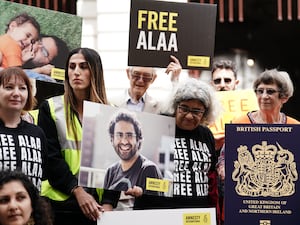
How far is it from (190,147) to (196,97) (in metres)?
0.26

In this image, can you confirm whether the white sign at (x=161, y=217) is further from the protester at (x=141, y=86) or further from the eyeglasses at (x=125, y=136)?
the protester at (x=141, y=86)

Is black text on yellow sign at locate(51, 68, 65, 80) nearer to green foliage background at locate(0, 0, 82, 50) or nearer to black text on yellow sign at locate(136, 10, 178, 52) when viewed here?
green foliage background at locate(0, 0, 82, 50)

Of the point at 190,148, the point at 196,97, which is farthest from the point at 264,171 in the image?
the point at 196,97

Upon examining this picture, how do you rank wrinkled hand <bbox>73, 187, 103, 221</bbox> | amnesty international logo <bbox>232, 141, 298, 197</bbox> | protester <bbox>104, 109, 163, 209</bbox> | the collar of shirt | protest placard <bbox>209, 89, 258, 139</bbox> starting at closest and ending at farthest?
wrinkled hand <bbox>73, 187, 103, 221</bbox> < protester <bbox>104, 109, 163, 209</bbox> < amnesty international logo <bbox>232, 141, 298, 197</bbox> < the collar of shirt < protest placard <bbox>209, 89, 258, 139</bbox>

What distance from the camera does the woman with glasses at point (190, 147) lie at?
4.09m

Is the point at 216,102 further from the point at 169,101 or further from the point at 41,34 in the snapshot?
the point at 41,34

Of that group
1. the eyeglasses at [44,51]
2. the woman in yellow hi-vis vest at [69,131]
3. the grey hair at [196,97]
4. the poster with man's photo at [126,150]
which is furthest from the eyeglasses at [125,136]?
the eyeglasses at [44,51]

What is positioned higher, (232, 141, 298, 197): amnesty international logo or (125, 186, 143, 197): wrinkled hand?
(232, 141, 298, 197): amnesty international logo

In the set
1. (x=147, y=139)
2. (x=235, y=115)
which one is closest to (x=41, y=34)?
(x=147, y=139)

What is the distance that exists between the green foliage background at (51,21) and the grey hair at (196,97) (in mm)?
661

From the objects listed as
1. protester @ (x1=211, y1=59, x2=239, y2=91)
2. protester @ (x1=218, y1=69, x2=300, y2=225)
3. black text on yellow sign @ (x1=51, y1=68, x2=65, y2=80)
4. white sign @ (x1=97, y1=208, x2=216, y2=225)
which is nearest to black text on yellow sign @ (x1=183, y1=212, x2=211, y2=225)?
white sign @ (x1=97, y1=208, x2=216, y2=225)

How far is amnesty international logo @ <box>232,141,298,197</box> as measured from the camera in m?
4.02

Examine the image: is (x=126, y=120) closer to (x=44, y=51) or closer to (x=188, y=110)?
(x=188, y=110)

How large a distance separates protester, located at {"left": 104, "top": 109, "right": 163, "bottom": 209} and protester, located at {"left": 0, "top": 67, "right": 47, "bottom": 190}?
38cm
